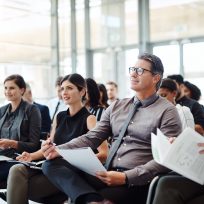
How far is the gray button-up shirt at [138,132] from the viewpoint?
206 cm

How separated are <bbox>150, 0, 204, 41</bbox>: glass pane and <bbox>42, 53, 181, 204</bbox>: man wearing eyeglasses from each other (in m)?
6.19

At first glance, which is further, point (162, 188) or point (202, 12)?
point (202, 12)

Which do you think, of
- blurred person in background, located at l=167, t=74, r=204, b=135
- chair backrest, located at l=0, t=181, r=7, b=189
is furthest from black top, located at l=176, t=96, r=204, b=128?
chair backrest, located at l=0, t=181, r=7, b=189

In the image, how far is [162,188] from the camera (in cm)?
192

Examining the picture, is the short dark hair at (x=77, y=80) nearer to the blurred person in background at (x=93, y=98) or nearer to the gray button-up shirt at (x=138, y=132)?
the gray button-up shirt at (x=138, y=132)

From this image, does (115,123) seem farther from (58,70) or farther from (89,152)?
(58,70)

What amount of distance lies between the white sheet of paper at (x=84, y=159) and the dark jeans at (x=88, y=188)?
50 mm

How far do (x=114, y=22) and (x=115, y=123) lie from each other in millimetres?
7270

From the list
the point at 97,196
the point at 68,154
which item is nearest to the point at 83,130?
the point at 68,154

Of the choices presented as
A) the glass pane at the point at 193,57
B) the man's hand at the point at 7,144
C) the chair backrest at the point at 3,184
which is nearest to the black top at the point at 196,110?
the man's hand at the point at 7,144

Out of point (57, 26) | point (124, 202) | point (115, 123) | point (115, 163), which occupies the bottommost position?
point (124, 202)

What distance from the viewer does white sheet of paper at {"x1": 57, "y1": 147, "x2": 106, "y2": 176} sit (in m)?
2.03

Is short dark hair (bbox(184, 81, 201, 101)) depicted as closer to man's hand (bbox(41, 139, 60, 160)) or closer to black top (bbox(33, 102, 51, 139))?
black top (bbox(33, 102, 51, 139))

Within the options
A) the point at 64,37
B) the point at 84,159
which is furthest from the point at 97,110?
the point at 64,37
